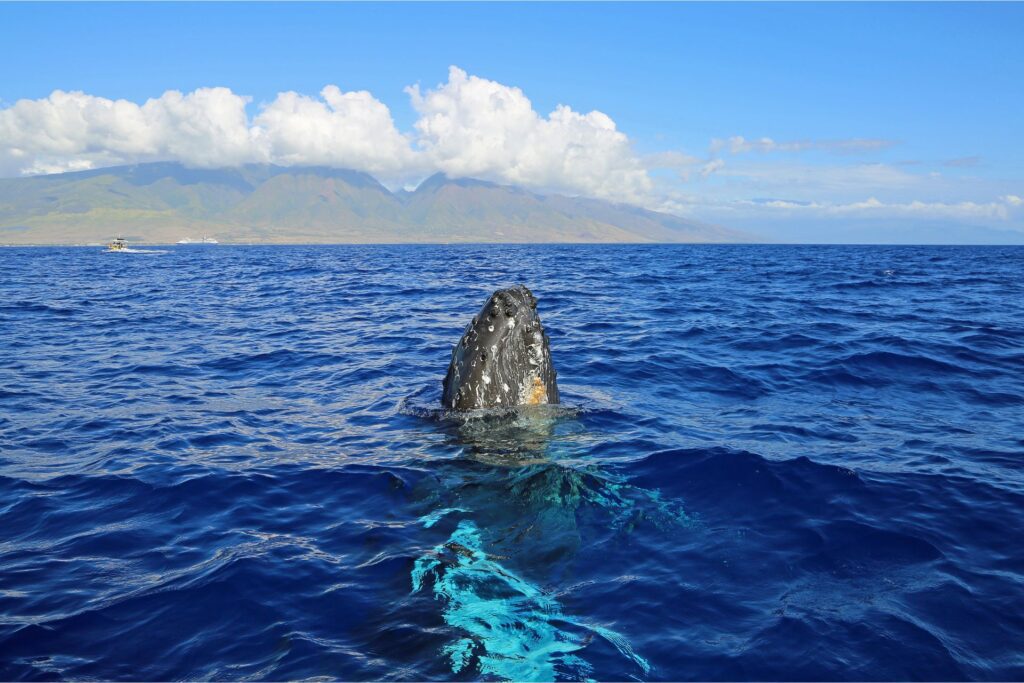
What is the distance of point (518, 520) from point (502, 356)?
10.9ft

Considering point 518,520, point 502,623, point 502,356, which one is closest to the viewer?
point 502,623

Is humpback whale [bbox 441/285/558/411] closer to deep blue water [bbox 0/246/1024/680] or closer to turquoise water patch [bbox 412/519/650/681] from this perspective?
deep blue water [bbox 0/246/1024/680]

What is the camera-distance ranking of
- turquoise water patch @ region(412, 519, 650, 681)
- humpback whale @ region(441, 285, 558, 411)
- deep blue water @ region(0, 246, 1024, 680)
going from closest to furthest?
1. turquoise water patch @ region(412, 519, 650, 681)
2. deep blue water @ region(0, 246, 1024, 680)
3. humpback whale @ region(441, 285, 558, 411)

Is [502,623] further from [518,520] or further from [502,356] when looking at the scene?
[502,356]

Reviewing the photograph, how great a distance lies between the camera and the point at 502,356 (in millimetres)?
10180

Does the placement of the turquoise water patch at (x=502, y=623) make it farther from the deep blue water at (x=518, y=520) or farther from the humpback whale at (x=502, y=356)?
the humpback whale at (x=502, y=356)

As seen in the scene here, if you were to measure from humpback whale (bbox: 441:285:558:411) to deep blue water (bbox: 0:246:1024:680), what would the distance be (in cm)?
38

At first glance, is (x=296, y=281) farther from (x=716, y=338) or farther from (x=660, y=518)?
(x=660, y=518)

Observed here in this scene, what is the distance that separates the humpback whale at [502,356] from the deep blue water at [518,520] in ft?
1.24

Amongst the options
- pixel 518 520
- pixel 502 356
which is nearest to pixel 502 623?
pixel 518 520

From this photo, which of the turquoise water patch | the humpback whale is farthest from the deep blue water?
the humpback whale

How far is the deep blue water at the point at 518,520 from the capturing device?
526cm

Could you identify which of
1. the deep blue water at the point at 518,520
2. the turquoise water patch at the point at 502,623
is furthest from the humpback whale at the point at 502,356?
the turquoise water patch at the point at 502,623

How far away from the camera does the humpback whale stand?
10031 millimetres
